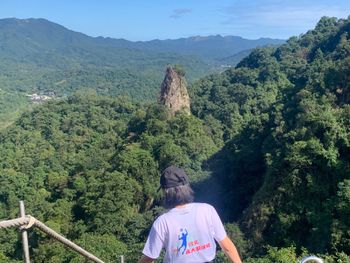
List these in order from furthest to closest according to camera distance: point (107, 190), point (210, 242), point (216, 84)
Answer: point (216, 84) < point (107, 190) < point (210, 242)

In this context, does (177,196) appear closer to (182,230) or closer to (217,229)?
(182,230)

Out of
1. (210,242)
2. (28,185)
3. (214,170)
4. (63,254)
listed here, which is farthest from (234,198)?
(210,242)

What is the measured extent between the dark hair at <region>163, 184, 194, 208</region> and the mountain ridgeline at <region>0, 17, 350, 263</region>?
23.7ft

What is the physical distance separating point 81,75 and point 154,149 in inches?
4457

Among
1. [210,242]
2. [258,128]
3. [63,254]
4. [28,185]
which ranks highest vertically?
[210,242]

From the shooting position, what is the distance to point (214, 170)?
89.5 feet

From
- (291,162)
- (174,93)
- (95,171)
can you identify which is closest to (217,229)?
(291,162)

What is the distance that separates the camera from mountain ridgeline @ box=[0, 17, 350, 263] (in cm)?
1606

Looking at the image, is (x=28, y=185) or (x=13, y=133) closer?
(x=28, y=185)

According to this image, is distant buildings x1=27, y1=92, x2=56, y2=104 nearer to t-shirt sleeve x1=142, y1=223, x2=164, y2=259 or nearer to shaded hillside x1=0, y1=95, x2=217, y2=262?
shaded hillside x1=0, y1=95, x2=217, y2=262

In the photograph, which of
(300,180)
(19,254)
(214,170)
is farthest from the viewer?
(214,170)

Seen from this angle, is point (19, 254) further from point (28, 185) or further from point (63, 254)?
point (28, 185)

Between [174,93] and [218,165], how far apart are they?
33.2 ft

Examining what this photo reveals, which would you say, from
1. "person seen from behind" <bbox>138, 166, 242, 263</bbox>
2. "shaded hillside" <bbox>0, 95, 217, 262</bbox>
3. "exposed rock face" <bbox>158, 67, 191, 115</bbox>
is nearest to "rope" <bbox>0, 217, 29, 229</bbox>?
"person seen from behind" <bbox>138, 166, 242, 263</bbox>
